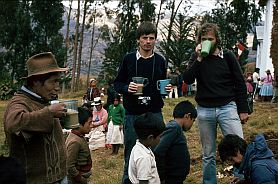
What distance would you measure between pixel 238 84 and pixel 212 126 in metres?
0.48

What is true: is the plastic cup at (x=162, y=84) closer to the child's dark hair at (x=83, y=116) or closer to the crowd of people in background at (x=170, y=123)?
the crowd of people in background at (x=170, y=123)

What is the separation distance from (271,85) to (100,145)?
34.4ft

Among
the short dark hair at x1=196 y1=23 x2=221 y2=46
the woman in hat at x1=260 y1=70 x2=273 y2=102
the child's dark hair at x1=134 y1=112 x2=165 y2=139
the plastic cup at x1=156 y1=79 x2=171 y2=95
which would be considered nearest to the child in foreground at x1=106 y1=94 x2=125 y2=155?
the short dark hair at x1=196 y1=23 x2=221 y2=46

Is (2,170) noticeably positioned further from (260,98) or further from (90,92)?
(260,98)

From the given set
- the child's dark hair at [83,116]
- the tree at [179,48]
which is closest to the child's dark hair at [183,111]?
the child's dark hair at [83,116]

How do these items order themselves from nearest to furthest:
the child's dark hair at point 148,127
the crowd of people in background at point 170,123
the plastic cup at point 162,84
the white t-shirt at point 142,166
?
1. the crowd of people in background at point 170,123
2. the white t-shirt at point 142,166
3. the child's dark hair at point 148,127
4. the plastic cup at point 162,84

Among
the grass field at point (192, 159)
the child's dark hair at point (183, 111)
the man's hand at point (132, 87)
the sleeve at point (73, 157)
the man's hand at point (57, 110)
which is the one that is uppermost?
the man's hand at point (132, 87)

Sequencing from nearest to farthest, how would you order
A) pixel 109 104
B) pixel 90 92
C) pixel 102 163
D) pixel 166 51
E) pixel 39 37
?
pixel 102 163 < pixel 109 104 < pixel 90 92 < pixel 166 51 < pixel 39 37

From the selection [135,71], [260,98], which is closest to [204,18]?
[260,98]

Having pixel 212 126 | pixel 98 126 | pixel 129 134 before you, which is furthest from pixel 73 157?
pixel 98 126

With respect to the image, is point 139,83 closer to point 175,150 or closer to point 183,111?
point 183,111

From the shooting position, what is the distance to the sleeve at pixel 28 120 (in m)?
3.08

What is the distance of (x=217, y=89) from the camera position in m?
4.70

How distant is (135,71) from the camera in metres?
4.54
